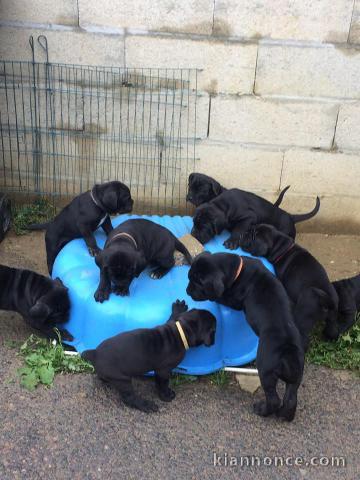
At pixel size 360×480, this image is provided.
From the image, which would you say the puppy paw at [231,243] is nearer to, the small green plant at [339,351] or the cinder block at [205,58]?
the small green plant at [339,351]

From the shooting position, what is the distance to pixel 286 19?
18.5ft

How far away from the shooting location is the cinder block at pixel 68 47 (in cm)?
A: 579

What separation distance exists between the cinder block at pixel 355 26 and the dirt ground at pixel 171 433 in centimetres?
353

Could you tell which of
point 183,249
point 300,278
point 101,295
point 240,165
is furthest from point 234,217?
point 101,295

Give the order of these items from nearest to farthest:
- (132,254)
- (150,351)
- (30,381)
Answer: (150,351) < (30,381) < (132,254)

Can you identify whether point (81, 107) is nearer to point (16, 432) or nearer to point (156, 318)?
point (156, 318)

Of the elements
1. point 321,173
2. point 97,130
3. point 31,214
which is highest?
point 97,130

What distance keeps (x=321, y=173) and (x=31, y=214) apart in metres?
3.46

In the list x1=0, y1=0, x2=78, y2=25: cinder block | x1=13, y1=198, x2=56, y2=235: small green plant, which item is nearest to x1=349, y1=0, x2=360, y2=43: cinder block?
x1=0, y1=0, x2=78, y2=25: cinder block

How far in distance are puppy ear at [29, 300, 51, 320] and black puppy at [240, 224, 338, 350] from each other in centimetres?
190

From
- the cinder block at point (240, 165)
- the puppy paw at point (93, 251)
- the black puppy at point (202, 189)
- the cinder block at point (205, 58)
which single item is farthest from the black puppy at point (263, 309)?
the cinder block at point (205, 58)

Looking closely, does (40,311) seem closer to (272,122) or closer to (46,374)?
(46,374)

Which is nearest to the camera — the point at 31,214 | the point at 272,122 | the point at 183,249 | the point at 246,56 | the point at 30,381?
the point at 30,381

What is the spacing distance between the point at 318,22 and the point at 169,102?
69.9 inches
